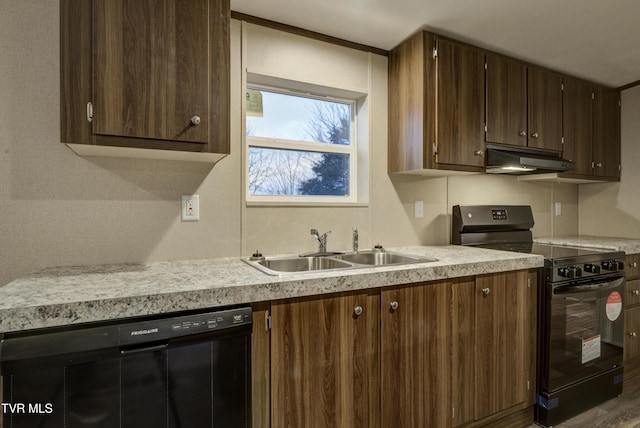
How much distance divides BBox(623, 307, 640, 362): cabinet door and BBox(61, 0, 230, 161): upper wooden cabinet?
9.87ft

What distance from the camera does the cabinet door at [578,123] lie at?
8.90 feet

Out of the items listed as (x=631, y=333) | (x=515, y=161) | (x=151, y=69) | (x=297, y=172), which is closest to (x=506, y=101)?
(x=515, y=161)

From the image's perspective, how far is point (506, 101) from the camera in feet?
7.70

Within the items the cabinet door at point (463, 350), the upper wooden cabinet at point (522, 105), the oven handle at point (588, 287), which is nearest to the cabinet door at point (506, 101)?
the upper wooden cabinet at point (522, 105)

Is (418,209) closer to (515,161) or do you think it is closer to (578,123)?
(515,161)

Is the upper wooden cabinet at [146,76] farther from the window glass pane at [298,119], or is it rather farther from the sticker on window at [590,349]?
the sticker on window at [590,349]

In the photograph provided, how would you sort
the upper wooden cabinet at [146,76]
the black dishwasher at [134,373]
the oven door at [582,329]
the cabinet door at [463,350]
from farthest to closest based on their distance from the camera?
1. the oven door at [582,329]
2. the cabinet door at [463,350]
3. the upper wooden cabinet at [146,76]
4. the black dishwasher at [134,373]

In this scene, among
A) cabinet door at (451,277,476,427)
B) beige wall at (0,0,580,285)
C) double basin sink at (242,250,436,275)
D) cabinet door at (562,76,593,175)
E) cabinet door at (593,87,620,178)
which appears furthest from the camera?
cabinet door at (593,87,620,178)

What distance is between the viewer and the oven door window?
1.99 m

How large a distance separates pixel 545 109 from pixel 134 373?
3003 millimetres

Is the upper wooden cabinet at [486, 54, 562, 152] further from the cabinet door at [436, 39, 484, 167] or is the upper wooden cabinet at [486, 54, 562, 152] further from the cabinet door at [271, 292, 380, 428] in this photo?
the cabinet door at [271, 292, 380, 428]

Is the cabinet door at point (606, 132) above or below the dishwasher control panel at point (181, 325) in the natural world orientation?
above

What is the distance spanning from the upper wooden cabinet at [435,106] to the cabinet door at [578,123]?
3.30ft

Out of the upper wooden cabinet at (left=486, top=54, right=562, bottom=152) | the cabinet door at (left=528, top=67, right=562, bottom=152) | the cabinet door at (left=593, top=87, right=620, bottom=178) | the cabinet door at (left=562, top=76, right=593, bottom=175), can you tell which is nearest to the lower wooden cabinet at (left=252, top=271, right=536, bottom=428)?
the upper wooden cabinet at (left=486, top=54, right=562, bottom=152)
